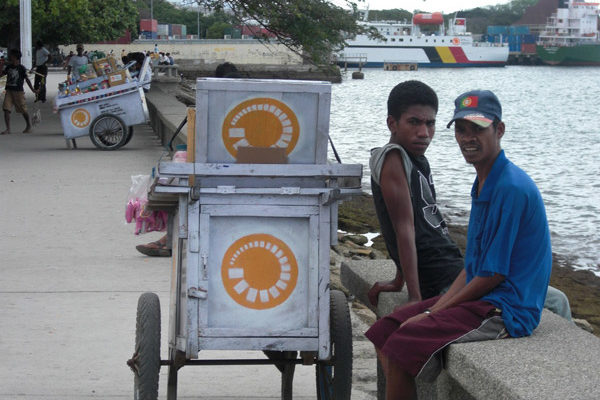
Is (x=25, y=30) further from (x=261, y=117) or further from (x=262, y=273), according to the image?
(x=262, y=273)

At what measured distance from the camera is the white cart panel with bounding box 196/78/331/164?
4.16 meters

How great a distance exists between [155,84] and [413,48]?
105683mm

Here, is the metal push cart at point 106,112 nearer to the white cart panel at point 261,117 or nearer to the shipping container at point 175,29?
the white cart panel at point 261,117

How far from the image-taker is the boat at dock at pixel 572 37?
15650cm

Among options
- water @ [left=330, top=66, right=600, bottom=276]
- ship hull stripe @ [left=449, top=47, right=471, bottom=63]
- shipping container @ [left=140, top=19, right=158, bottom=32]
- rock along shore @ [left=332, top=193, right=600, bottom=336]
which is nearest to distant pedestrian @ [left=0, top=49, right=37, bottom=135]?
rock along shore @ [left=332, top=193, right=600, bottom=336]

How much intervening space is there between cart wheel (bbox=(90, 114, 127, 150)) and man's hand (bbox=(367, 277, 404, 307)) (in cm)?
1433

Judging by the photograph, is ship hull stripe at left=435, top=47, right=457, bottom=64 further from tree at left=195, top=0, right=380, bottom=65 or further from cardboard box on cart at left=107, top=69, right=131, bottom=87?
cardboard box on cart at left=107, top=69, right=131, bottom=87

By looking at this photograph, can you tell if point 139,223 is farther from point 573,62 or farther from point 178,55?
point 573,62

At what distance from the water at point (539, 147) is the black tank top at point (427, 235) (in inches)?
460

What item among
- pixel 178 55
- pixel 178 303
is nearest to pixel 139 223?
pixel 178 303

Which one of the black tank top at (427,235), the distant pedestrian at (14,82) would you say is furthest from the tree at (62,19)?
the black tank top at (427,235)

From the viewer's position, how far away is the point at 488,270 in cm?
368

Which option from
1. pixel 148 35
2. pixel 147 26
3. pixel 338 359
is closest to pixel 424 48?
pixel 147 26

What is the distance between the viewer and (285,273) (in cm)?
420
